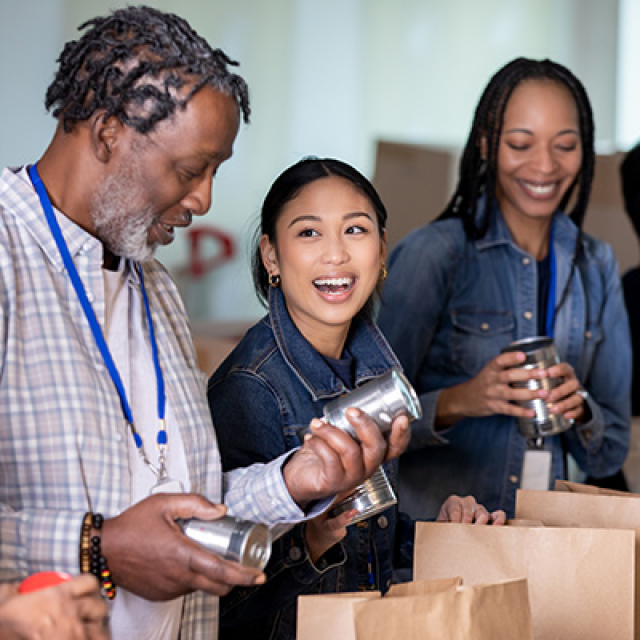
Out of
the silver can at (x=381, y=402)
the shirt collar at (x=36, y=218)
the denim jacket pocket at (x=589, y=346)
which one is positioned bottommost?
the denim jacket pocket at (x=589, y=346)

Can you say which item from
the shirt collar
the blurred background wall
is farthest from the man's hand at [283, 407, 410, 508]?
the blurred background wall

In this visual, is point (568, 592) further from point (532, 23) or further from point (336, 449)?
A: point (532, 23)

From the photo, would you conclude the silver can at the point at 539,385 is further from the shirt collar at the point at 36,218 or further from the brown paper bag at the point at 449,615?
the shirt collar at the point at 36,218

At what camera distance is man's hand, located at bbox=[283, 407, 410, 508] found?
1162mm

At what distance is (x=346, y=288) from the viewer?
1514 mm

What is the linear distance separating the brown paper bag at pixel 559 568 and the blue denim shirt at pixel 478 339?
742 mm

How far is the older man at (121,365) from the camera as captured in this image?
1.02 meters

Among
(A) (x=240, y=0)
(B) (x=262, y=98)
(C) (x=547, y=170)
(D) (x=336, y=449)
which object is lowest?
(D) (x=336, y=449)

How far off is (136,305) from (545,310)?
1.10 metres

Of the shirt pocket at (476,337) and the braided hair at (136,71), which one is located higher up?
the braided hair at (136,71)

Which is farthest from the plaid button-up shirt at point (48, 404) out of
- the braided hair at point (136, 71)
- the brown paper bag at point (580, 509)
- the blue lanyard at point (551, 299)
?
the blue lanyard at point (551, 299)

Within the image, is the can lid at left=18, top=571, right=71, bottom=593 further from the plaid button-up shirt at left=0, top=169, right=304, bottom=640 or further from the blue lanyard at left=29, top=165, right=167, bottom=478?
the blue lanyard at left=29, top=165, right=167, bottom=478

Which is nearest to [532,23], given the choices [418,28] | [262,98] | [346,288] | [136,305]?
[418,28]

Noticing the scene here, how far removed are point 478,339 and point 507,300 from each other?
101mm
